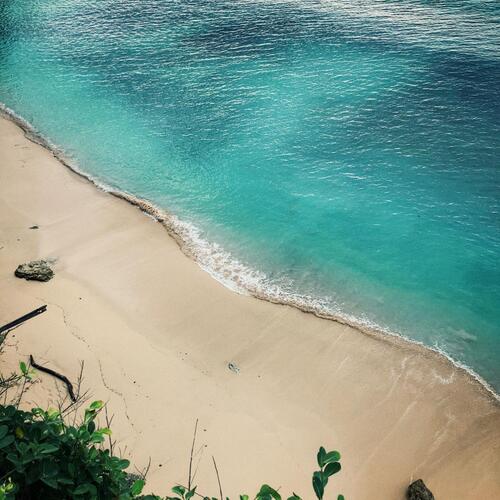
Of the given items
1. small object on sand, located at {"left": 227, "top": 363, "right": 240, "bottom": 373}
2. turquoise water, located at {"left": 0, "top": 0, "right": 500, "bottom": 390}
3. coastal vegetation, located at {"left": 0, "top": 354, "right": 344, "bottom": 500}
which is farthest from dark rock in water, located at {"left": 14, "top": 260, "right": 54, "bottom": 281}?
coastal vegetation, located at {"left": 0, "top": 354, "right": 344, "bottom": 500}

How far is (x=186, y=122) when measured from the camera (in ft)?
73.3

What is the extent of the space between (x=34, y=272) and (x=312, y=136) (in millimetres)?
13113

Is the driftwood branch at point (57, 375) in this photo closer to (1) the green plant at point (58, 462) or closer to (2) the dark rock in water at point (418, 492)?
(1) the green plant at point (58, 462)

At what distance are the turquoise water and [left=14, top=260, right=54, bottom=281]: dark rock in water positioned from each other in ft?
15.7

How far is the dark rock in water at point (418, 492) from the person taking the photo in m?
9.02

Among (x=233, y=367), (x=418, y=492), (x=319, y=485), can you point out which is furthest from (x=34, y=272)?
(x=319, y=485)

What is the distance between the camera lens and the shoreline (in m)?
12.0

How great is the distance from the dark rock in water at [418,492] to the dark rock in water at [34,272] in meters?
11.5

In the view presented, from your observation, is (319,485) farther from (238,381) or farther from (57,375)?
(57,375)

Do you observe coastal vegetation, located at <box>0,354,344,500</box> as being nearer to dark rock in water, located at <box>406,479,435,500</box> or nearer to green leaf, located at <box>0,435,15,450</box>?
green leaf, located at <box>0,435,15,450</box>

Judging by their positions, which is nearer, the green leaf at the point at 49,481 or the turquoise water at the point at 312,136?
the green leaf at the point at 49,481

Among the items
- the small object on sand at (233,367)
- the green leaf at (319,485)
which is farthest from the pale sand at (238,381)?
the green leaf at (319,485)

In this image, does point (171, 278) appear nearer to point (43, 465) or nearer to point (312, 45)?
point (43, 465)

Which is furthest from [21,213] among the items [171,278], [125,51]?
[125,51]
